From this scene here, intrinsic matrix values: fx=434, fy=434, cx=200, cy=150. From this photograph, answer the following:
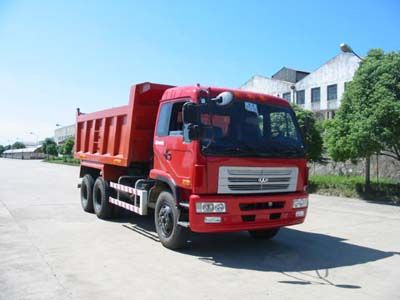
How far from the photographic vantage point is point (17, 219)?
10914 millimetres

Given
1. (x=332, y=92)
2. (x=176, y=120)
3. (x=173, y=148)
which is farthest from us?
(x=332, y=92)

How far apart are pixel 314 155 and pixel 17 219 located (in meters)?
14.6

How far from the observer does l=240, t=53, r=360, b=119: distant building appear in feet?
167

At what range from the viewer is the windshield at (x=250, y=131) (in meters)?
6.86

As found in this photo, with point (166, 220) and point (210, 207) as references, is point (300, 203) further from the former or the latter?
point (166, 220)

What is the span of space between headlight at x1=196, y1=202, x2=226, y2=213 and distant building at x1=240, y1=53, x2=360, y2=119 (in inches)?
1776

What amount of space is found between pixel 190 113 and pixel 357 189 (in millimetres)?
13431

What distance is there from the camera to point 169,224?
7.59 meters

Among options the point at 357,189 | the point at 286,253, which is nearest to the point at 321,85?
the point at 357,189

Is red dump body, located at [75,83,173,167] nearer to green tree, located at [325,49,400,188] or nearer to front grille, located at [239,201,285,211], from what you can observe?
front grille, located at [239,201,285,211]

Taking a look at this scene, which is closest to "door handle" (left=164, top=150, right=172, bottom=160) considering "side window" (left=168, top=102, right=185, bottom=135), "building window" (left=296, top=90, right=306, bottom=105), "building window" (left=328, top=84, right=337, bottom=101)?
"side window" (left=168, top=102, right=185, bottom=135)

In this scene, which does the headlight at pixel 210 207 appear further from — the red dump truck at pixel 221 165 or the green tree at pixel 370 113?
the green tree at pixel 370 113

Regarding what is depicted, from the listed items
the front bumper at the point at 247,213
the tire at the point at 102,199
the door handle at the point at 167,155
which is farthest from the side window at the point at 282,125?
the tire at the point at 102,199

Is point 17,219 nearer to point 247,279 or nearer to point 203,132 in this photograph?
point 203,132
